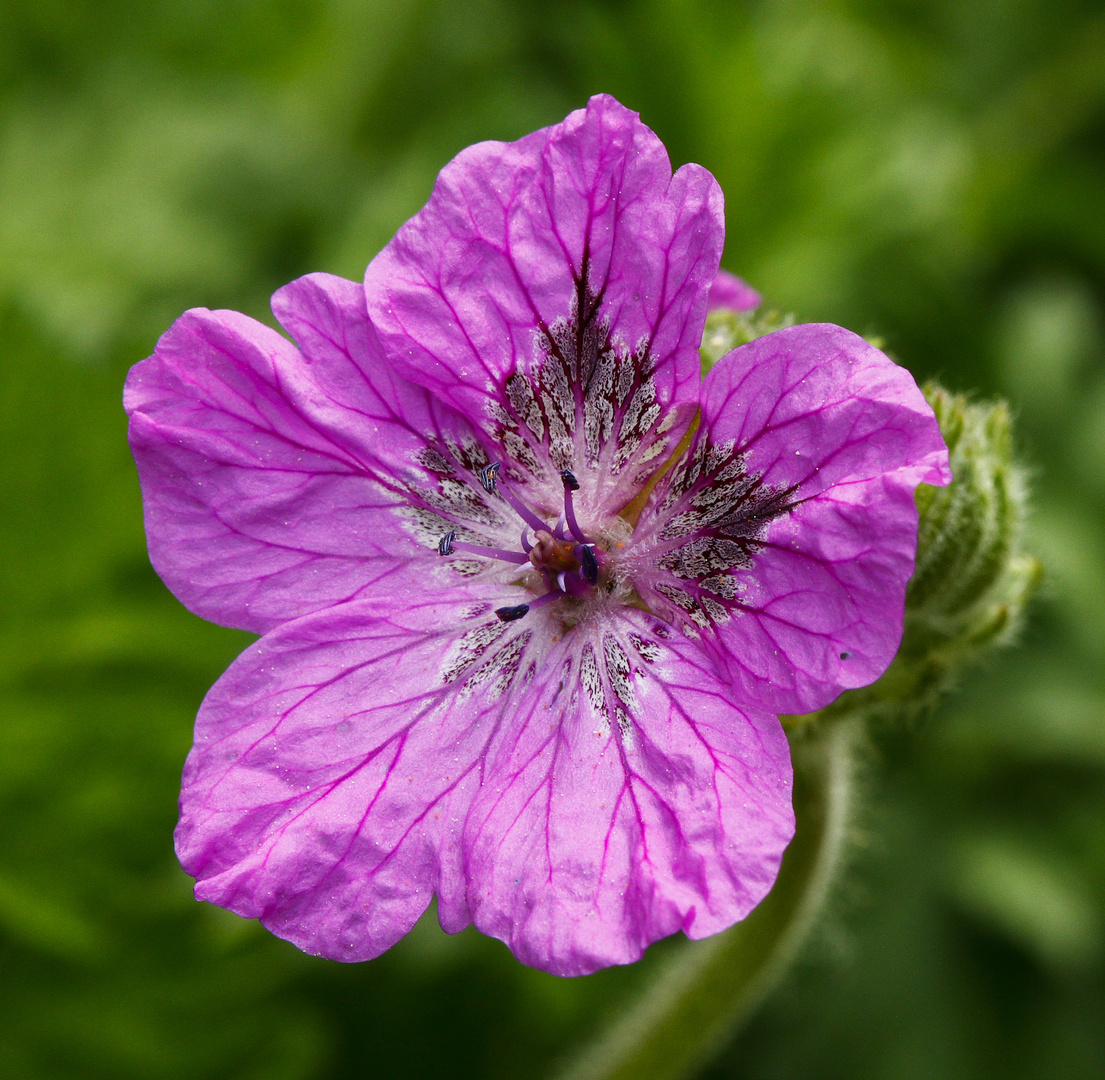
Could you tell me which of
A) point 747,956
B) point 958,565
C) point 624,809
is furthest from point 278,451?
point 747,956

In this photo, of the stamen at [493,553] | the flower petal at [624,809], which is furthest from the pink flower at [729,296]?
the flower petal at [624,809]

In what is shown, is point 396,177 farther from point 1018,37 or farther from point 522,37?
point 1018,37

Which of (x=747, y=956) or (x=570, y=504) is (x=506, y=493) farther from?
(x=747, y=956)

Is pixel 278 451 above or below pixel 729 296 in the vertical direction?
below

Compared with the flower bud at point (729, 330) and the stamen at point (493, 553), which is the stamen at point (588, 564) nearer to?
the stamen at point (493, 553)

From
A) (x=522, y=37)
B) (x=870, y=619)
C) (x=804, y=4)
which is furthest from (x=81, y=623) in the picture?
(x=804, y=4)

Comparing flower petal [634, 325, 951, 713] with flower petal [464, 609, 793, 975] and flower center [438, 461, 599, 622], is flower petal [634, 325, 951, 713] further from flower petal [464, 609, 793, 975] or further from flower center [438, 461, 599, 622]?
flower center [438, 461, 599, 622]
